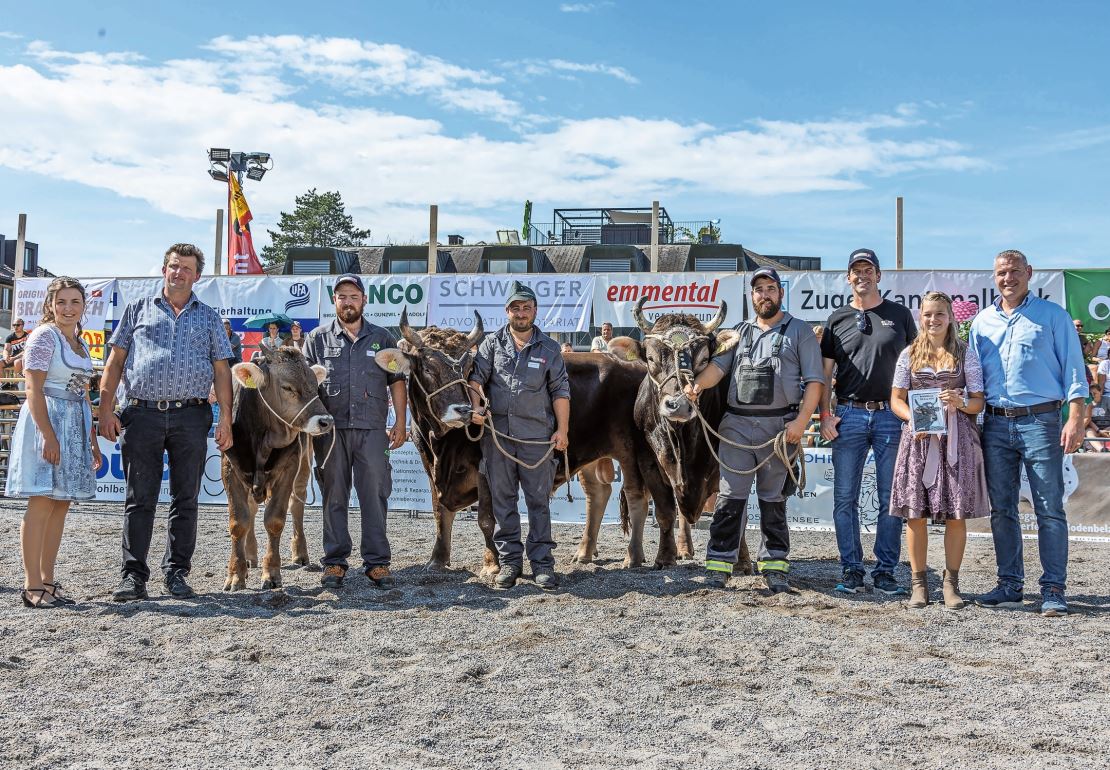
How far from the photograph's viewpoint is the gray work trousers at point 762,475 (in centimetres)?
666

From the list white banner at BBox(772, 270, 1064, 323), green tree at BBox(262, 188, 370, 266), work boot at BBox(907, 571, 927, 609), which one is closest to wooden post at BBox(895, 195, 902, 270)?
white banner at BBox(772, 270, 1064, 323)

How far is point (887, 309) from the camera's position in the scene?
6.70 metres

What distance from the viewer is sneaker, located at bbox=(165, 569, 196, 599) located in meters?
6.46

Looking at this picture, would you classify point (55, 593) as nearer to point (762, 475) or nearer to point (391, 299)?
point (762, 475)

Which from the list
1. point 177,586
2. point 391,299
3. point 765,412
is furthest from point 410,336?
point 391,299

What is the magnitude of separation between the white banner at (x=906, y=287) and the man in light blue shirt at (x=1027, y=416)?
5.60 meters

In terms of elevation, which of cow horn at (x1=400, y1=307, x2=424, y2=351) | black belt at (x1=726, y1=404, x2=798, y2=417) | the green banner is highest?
the green banner

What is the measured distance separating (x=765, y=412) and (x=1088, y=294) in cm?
748

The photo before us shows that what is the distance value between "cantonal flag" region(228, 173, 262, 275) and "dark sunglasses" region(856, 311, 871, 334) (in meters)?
13.2

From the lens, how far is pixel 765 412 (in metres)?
6.67

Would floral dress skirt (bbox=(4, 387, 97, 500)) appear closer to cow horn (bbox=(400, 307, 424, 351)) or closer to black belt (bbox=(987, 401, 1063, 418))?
cow horn (bbox=(400, 307, 424, 351))

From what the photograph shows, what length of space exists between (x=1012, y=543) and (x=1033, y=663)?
4.91 ft

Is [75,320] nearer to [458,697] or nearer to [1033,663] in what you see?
[458,697]

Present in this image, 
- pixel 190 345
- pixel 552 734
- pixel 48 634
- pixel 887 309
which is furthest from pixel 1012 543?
pixel 48 634
